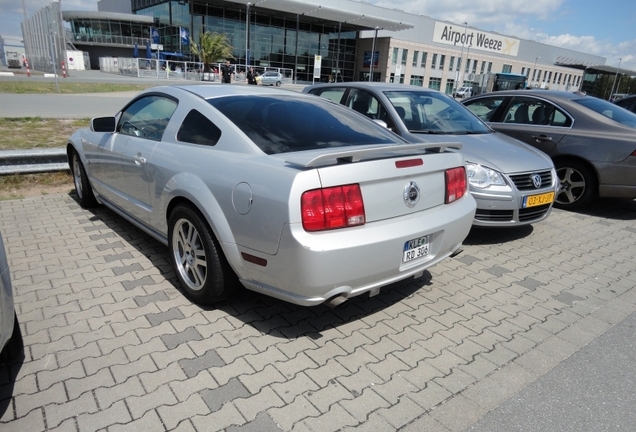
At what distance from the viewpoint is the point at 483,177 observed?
4.76 meters

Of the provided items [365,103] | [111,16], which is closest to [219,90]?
[365,103]

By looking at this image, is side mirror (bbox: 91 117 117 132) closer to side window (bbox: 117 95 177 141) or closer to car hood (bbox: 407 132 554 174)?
side window (bbox: 117 95 177 141)

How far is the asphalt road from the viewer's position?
7.48ft

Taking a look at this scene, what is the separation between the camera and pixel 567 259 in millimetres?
4719

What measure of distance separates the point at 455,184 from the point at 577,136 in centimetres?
408

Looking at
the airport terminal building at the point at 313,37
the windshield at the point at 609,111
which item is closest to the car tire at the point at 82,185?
the windshield at the point at 609,111

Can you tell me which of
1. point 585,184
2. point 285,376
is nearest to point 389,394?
point 285,376

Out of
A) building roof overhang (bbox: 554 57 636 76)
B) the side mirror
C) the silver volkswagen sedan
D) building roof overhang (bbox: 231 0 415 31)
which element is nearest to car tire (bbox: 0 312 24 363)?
the side mirror

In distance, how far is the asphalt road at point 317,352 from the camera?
7.48 ft

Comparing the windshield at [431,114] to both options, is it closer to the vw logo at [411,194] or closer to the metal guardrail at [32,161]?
the vw logo at [411,194]

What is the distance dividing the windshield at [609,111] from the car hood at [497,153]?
1983 millimetres

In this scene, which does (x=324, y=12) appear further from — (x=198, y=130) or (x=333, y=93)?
(x=198, y=130)

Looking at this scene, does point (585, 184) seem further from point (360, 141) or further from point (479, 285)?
point (360, 141)

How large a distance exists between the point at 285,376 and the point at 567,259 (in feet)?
12.0
